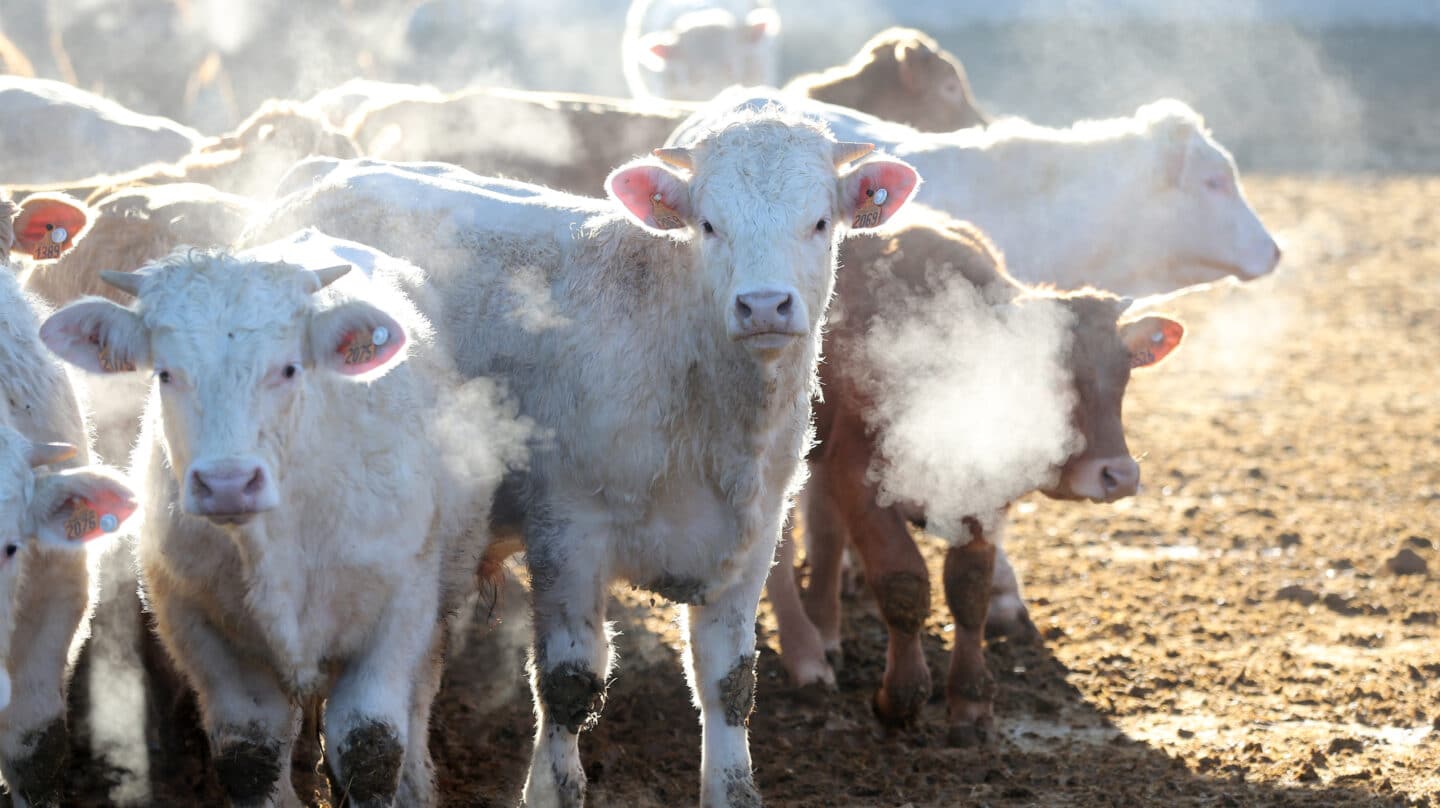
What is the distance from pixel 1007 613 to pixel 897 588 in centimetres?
131

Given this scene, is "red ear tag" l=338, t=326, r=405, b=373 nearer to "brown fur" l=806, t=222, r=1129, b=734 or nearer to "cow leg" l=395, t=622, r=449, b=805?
"cow leg" l=395, t=622, r=449, b=805

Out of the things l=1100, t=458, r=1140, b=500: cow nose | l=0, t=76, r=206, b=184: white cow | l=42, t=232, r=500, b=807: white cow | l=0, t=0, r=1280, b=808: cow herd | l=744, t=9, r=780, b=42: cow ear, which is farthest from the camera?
l=744, t=9, r=780, b=42: cow ear

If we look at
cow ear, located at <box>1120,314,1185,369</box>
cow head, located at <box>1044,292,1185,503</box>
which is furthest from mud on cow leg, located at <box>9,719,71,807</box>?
cow ear, located at <box>1120,314,1185,369</box>

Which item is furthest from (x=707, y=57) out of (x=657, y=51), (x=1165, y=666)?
(x=1165, y=666)

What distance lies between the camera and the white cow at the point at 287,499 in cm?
366

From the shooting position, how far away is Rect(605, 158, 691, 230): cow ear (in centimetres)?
438

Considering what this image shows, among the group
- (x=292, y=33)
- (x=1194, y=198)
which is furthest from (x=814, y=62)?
(x=1194, y=198)

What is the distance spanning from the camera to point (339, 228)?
505 centimetres

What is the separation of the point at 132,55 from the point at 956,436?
44.7ft

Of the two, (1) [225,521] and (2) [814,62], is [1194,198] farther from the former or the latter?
(2) [814,62]

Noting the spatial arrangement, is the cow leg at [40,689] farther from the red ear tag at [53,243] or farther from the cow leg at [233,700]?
the red ear tag at [53,243]

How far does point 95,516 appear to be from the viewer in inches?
155

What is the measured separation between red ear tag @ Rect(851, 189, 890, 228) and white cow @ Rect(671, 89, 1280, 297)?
241 centimetres

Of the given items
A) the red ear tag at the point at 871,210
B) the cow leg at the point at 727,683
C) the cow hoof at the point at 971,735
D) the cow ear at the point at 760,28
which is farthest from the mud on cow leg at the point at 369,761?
the cow ear at the point at 760,28
